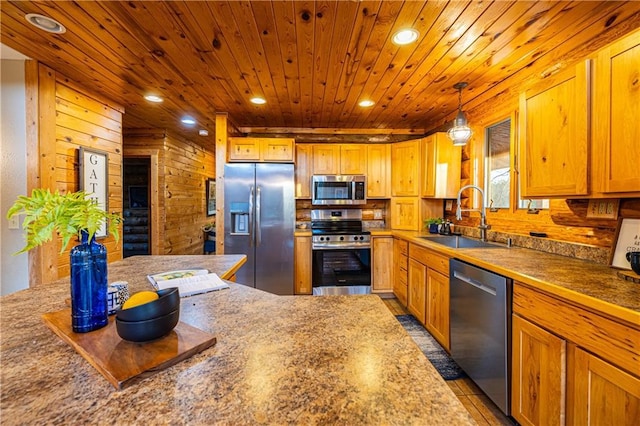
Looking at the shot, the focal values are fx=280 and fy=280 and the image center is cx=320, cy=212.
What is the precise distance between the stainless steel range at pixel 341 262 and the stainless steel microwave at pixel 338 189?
484mm

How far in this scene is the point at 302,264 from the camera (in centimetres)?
363

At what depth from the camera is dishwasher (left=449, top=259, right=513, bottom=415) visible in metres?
1.59

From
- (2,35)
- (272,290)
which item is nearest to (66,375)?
(2,35)

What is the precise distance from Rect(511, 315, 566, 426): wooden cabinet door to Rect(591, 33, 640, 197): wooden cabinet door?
2.60ft

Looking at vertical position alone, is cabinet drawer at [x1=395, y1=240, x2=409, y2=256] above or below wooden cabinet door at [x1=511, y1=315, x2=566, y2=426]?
above

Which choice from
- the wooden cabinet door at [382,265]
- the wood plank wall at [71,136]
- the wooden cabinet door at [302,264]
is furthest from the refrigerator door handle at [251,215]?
the wooden cabinet door at [382,265]

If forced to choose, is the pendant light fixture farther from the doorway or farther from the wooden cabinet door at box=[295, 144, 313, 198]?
the doorway

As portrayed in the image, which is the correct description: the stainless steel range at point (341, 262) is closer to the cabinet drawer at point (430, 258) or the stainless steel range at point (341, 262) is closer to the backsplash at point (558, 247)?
the cabinet drawer at point (430, 258)

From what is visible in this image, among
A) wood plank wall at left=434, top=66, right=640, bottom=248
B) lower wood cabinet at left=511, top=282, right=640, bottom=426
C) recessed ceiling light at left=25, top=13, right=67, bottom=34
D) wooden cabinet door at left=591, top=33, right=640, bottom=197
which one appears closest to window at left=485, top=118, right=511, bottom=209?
wood plank wall at left=434, top=66, right=640, bottom=248

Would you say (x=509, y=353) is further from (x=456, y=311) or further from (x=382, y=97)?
(x=382, y=97)

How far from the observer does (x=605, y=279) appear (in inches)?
53.7

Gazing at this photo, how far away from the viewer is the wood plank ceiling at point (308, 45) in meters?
1.58

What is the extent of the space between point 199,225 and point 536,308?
223 inches

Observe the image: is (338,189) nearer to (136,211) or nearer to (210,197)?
(210,197)
